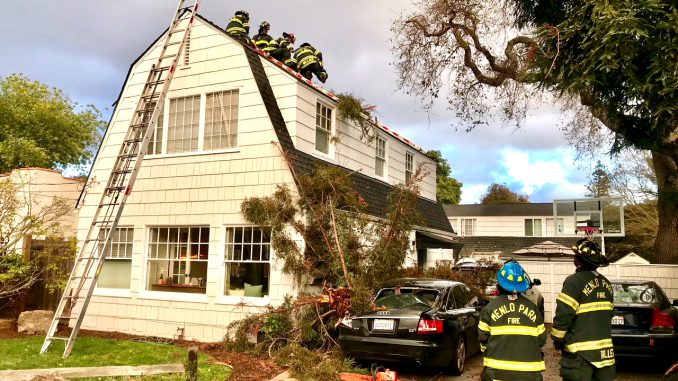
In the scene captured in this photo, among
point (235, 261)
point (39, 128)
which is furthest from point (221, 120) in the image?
point (39, 128)

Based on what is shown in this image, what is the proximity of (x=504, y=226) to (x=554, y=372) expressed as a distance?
94.2 feet

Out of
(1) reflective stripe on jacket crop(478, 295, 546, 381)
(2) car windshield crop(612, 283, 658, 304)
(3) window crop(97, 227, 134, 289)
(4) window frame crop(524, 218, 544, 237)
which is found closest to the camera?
(1) reflective stripe on jacket crop(478, 295, 546, 381)

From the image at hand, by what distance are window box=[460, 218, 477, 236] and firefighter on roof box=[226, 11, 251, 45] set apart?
90.0 feet

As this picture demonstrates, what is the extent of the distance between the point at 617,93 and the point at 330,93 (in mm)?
6302

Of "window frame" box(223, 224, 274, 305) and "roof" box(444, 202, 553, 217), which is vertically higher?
"roof" box(444, 202, 553, 217)

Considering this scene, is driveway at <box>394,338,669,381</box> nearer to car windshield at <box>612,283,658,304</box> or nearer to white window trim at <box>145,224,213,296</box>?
car windshield at <box>612,283,658,304</box>

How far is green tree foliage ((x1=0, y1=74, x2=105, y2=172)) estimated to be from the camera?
2907cm

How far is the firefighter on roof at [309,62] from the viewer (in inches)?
526

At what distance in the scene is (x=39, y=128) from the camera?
105 feet

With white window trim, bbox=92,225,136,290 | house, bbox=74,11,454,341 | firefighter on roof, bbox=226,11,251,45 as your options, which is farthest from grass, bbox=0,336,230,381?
firefighter on roof, bbox=226,11,251,45

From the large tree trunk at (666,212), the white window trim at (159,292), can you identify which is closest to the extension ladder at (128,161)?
the white window trim at (159,292)

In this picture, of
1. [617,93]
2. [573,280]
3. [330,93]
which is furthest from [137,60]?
[573,280]

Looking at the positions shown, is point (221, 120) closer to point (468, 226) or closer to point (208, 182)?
point (208, 182)

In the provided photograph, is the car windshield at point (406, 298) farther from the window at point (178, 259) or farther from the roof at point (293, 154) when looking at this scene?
the window at point (178, 259)
